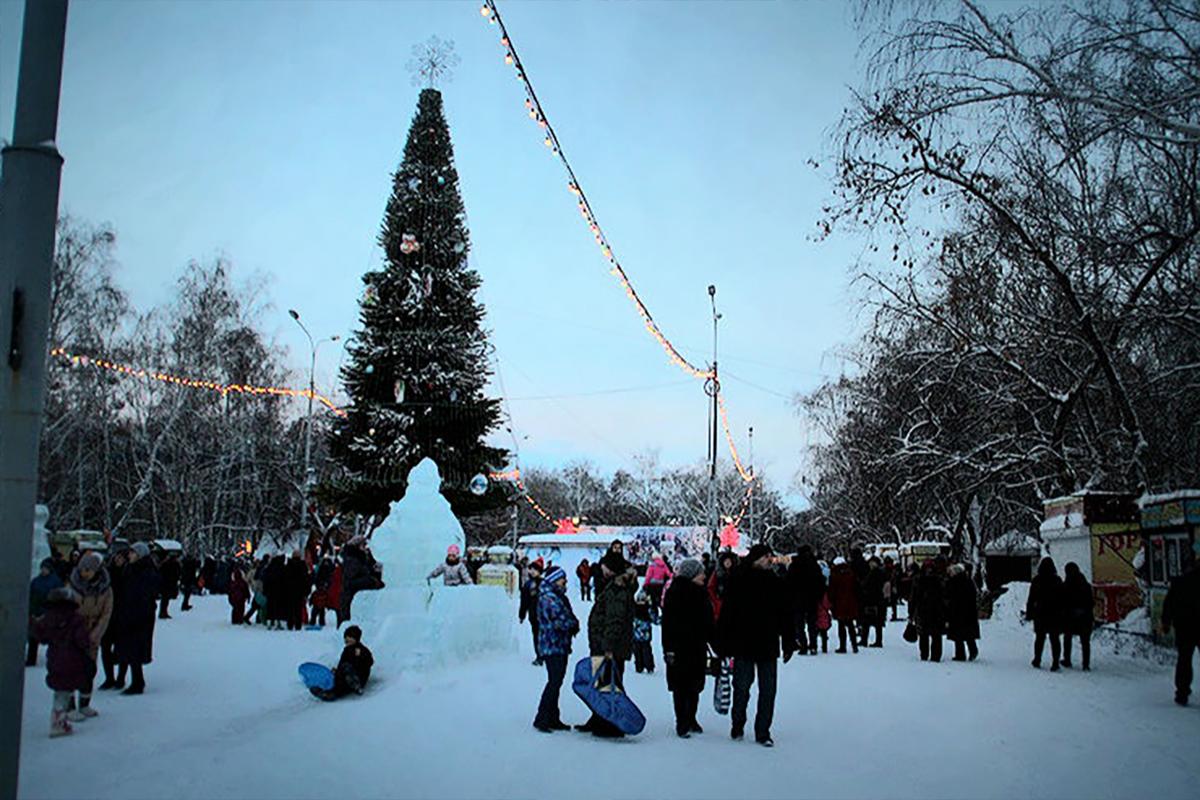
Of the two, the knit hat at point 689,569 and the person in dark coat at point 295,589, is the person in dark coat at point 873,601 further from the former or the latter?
the person in dark coat at point 295,589

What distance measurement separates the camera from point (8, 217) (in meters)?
4.28

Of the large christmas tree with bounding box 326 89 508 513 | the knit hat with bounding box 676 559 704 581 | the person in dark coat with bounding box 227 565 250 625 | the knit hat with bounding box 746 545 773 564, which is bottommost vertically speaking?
the person in dark coat with bounding box 227 565 250 625

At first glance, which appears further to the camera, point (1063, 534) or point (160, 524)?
point (160, 524)

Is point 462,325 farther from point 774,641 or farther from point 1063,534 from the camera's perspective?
point 774,641

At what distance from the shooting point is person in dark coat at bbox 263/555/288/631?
21.1 metres

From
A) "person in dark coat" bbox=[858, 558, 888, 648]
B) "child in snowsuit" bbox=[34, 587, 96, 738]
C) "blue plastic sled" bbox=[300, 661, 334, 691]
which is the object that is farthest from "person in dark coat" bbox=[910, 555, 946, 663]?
"child in snowsuit" bbox=[34, 587, 96, 738]

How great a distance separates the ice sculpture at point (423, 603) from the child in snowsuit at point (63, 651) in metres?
5.12

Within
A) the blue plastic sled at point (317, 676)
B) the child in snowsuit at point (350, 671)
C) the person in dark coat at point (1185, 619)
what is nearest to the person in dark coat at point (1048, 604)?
the person in dark coat at point (1185, 619)

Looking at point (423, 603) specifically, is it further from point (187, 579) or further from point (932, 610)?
point (187, 579)

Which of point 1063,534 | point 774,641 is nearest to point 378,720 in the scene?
point 774,641

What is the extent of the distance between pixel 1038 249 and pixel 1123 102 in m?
9.06

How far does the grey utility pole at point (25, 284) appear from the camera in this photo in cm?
407

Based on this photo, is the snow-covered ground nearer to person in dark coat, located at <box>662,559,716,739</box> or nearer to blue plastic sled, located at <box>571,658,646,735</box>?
blue plastic sled, located at <box>571,658,646,735</box>

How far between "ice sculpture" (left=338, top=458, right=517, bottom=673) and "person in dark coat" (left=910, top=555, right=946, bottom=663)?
7125mm
